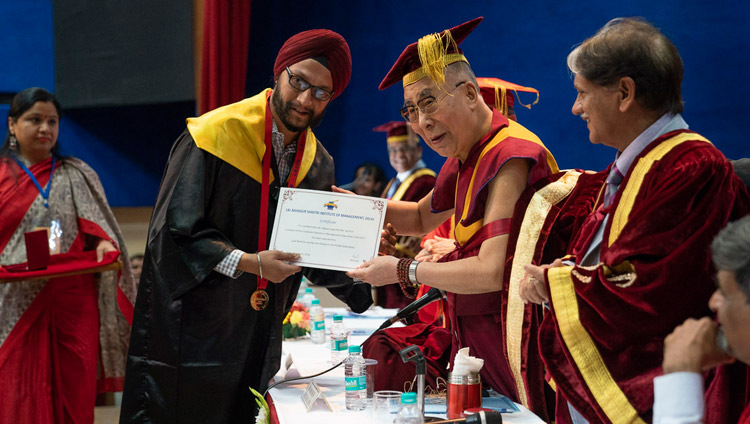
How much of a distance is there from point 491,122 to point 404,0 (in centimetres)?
382

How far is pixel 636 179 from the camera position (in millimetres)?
1699

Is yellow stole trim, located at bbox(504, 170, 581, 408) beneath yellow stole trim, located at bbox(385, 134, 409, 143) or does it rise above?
beneath

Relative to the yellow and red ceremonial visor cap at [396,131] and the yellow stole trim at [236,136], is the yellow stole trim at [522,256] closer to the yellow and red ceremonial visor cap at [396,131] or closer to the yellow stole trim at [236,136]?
the yellow stole trim at [236,136]

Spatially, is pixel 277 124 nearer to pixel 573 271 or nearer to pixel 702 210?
pixel 573 271

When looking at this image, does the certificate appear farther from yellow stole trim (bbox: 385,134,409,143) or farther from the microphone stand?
yellow stole trim (bbox: 385,134,409,143)

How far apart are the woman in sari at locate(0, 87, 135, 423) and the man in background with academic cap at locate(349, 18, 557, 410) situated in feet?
8.06

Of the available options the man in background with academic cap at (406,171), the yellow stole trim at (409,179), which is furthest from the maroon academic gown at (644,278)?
the yellow stole trim at (409,179)

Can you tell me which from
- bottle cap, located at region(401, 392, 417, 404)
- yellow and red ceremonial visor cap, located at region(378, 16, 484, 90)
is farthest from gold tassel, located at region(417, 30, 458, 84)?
bottle cap, located at region(401, 392, 417, 404)

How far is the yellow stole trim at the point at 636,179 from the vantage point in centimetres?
167

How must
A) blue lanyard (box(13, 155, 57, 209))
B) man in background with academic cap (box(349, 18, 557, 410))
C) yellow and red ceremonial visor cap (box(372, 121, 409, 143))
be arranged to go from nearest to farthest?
man in background with academic cap (box(349, 18, 557, 410)) → blue lanyard (box(13, 155, 57, 209)) → yellow and red ceremonial visor cap (box(372, 121, 409, 143))

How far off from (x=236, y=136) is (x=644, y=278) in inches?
63.7

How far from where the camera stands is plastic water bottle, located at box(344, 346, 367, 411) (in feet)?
7.40

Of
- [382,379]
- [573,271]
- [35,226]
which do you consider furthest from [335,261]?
A: [35,226]

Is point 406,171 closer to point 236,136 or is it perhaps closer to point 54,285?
point 54,285
